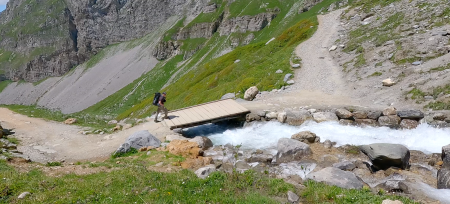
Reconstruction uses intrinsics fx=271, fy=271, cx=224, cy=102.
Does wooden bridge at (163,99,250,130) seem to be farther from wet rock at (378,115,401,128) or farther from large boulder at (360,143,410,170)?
large boulder at (360,143,410,170)

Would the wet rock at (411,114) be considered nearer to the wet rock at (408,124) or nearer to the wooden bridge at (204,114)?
the wet rock at (408,124)

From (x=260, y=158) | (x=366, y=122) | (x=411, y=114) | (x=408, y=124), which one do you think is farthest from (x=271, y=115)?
(x=411, y=114)

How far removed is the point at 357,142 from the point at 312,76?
54.4 feet

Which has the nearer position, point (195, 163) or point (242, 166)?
point (242, 166)

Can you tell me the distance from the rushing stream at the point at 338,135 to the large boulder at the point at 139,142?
197 inches

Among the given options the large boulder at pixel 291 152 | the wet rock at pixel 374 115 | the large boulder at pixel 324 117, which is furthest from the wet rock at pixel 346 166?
the wet rock at pixel 374 115

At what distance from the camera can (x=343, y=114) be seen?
2252cm

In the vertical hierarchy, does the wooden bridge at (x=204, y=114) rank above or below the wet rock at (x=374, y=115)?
above

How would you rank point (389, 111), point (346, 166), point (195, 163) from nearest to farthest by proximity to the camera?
point (346, 166) < point (195, 163) < point (389, 111)

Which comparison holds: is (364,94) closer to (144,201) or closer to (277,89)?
(277,89)

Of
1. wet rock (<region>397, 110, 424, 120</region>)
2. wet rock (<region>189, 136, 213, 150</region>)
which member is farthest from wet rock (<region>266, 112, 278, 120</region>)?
wet rock (<region>397, 110, 424, 120</region>)

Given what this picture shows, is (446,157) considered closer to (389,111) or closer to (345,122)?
(389,111)

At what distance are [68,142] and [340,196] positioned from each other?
77.9 ft

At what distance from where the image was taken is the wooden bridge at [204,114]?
24.4m
